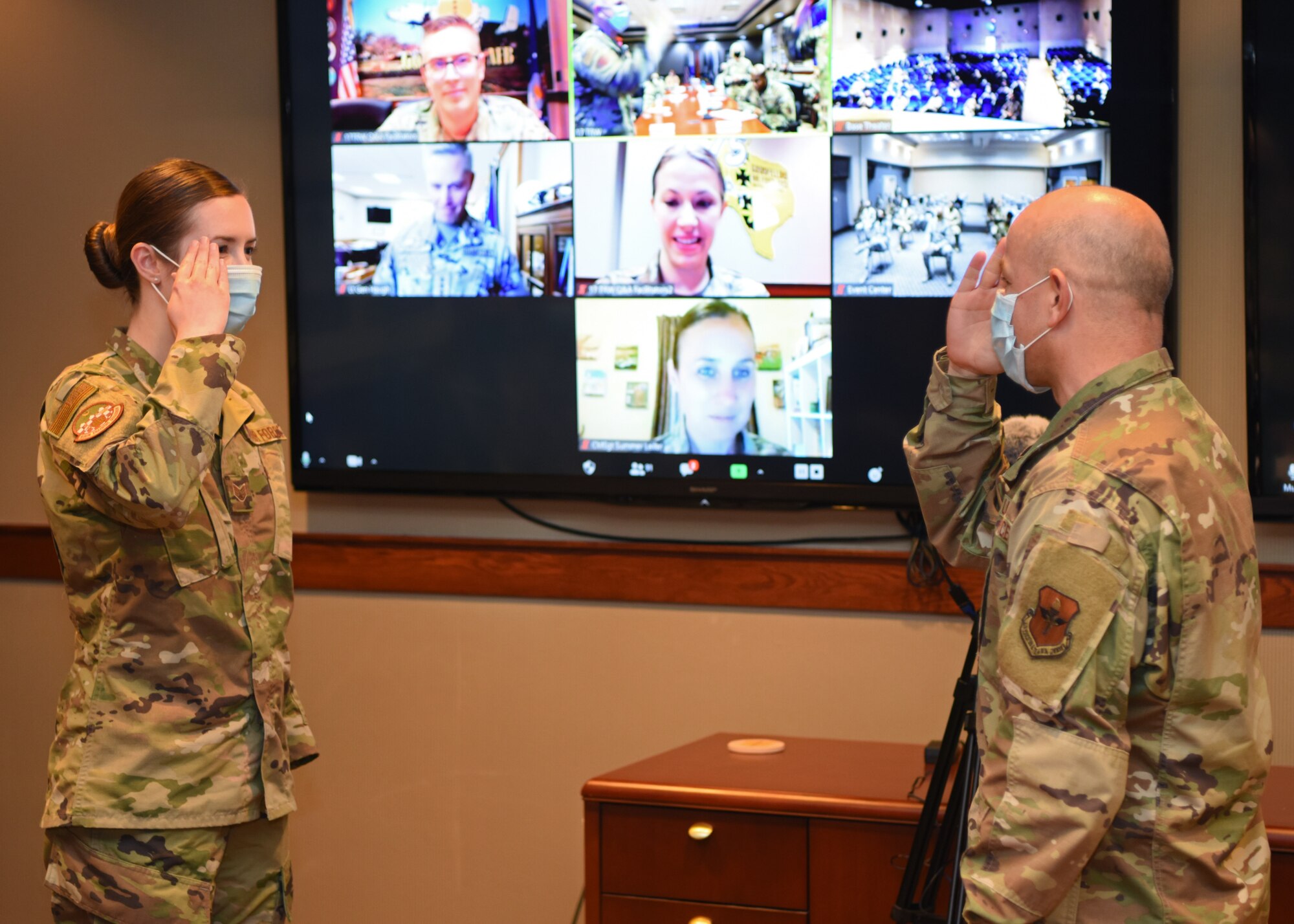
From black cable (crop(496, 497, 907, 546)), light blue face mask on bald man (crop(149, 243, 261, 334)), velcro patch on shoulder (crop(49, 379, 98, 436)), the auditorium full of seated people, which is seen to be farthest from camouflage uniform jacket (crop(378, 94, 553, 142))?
velcro patch on shoulder (crop(49, 379, 98, 436))

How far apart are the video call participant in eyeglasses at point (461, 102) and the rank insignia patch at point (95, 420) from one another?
1.38m

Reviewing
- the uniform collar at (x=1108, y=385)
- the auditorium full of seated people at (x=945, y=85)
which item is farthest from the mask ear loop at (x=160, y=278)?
the auditorium full of seated people at (x=945, y=85)

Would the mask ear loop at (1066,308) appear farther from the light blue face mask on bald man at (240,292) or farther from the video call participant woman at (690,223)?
the video call participant woman at (690,223)

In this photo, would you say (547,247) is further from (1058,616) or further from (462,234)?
(1058,616)

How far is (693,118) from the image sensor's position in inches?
114

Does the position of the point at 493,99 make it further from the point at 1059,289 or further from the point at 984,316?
the point at 1059,289

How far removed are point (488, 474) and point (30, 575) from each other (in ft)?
4.59

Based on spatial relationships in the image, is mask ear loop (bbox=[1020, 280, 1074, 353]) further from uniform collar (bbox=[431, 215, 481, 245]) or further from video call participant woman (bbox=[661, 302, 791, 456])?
uniform collar (bbox=[431, 215, 481, 245])

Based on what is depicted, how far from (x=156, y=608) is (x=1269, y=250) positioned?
85.7 inches

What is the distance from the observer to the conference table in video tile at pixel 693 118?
288cm

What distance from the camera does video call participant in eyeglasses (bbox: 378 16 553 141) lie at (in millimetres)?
3020

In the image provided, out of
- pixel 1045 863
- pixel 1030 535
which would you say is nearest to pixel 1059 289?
pixel 1030 535

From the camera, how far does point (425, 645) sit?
3.32 metres

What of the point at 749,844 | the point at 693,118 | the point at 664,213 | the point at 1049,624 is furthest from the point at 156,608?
the point at 693,118
